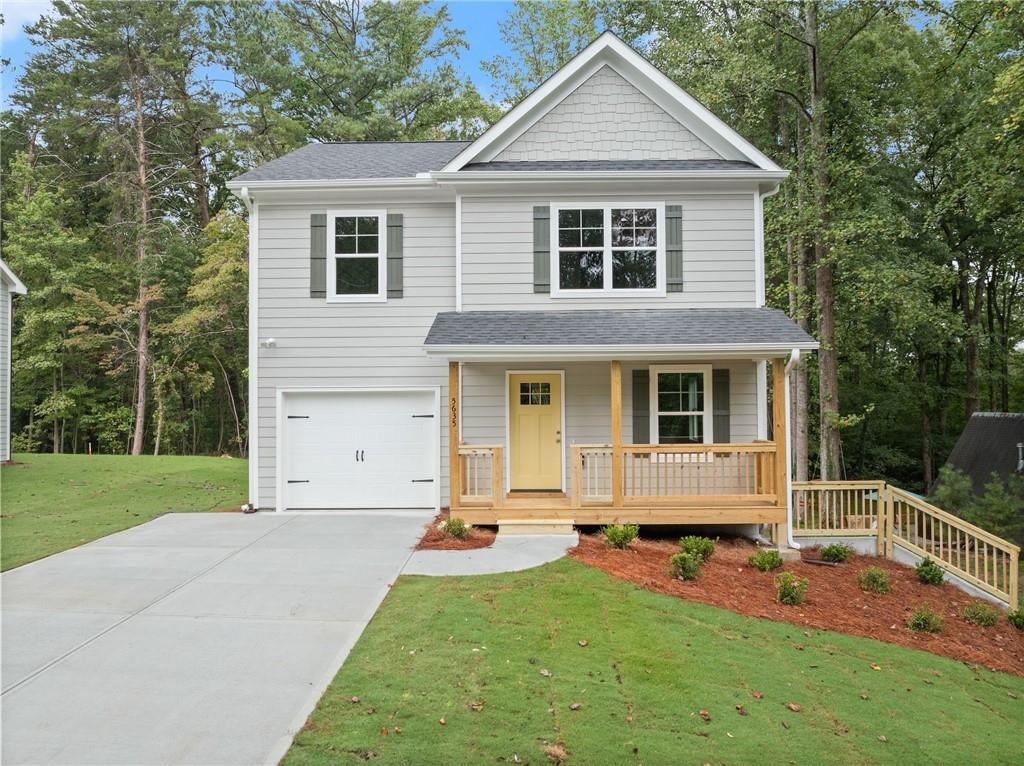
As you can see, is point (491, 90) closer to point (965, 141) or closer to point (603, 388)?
point (965, 141)

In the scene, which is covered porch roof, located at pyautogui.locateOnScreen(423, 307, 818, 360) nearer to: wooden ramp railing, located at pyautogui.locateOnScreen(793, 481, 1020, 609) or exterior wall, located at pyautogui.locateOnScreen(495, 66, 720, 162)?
wooden ramp railing, located at pyautogui.locateOnScreen(793, 481, 1020, 609)

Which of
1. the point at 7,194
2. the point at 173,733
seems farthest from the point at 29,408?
the point at 173,733

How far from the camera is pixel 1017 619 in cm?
700

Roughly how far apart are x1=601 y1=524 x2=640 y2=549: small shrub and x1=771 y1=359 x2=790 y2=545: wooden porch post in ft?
7.38

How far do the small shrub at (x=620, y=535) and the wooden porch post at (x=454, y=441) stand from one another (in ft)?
7.25

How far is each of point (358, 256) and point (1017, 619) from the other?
33.8ft

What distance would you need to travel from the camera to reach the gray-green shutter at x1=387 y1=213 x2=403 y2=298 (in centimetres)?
1053

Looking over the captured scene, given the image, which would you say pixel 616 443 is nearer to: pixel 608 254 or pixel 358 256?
pixel 608 254

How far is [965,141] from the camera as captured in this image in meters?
13.7

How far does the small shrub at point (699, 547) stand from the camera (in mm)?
7816

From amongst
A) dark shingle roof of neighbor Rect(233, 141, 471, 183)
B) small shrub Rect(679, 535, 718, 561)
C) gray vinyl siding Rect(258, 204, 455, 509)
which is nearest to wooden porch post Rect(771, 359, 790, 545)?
small shrub Rect(679, 535, 718, 561)

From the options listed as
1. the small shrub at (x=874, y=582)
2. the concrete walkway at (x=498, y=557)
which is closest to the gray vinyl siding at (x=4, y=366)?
the concrete walkway at (x=498, y=557)

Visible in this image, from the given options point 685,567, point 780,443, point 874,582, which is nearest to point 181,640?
point 685,567

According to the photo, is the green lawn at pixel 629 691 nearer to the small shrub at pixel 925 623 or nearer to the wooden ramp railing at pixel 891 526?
the small shrub at pixel 925 623
